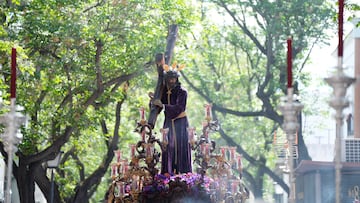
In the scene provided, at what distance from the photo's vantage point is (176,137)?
72.1ft

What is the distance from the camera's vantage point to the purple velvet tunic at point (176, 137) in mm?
21875

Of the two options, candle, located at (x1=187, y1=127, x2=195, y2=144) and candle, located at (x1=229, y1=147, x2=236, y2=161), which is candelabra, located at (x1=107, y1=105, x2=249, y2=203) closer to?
candle, located at (x1=229, y1=147, x2=236, y2=161)

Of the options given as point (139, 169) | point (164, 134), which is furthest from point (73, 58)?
point (139, 169)

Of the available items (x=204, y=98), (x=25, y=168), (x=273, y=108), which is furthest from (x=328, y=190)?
(x=25, y=168)

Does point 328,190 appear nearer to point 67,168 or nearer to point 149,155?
point 67,168

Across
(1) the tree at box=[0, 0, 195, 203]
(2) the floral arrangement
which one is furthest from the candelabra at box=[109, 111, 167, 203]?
(1) the tree at box=[0, 0, 195, 203]

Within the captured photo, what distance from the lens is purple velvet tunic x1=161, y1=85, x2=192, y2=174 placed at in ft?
71.8

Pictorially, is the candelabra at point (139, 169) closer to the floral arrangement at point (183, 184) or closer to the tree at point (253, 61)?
the floral arrangement at point (183, 184)

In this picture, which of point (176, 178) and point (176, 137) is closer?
point (176, 178)

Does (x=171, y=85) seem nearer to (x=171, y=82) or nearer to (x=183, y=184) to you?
(x=171, y=82)

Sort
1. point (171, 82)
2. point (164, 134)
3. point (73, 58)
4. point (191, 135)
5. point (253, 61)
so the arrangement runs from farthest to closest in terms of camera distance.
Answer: point (253, 61)
point (73, 58)
point (171, 82)
point (191, 135)
point (164, 134)

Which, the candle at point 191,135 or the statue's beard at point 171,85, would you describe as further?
the statue's beard at point 171,85

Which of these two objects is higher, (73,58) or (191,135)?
(73,58)

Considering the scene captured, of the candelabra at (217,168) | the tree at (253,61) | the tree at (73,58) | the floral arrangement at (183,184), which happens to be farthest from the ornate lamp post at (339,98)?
the tree at (253,61)
